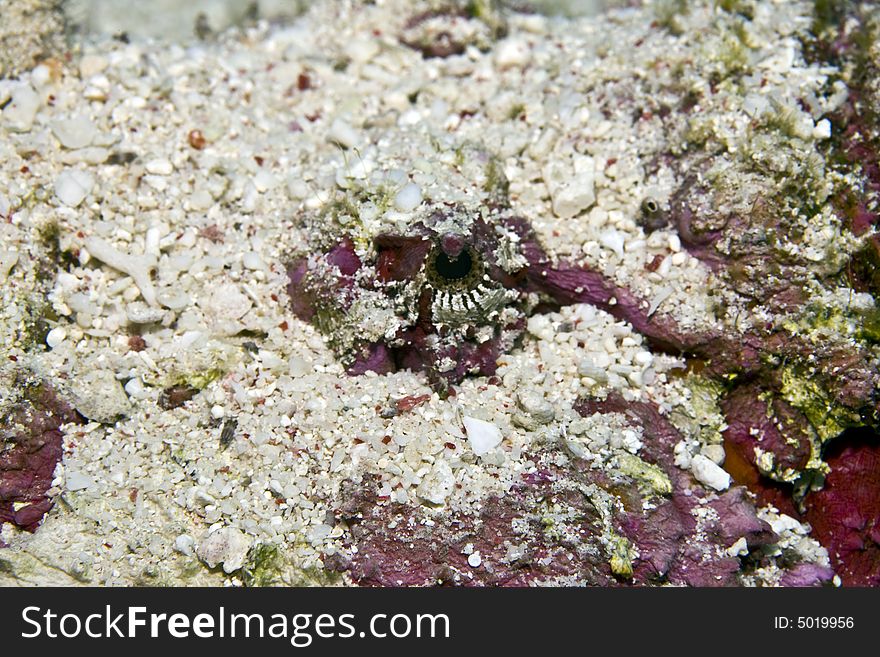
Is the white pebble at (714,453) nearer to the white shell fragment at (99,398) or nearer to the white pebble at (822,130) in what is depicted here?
the white pebble at (822,130)

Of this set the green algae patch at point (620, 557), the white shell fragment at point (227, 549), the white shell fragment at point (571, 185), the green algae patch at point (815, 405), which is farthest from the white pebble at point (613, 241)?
the white shell fragment at point (227, 549)

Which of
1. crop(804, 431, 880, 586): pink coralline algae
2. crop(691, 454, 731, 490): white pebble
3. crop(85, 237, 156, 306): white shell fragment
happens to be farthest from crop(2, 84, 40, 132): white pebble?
crop(804, 431, 880, 586): pink coralline algae

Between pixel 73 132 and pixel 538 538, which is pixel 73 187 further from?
pixel 538 538

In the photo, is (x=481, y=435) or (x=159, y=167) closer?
(x=481, y=435)

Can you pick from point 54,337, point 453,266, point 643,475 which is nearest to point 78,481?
point 54,337

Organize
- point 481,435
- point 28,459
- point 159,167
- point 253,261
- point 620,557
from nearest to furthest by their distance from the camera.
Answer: point 620,557, point 481,435, point 28,459, point 253,261, point 159,167

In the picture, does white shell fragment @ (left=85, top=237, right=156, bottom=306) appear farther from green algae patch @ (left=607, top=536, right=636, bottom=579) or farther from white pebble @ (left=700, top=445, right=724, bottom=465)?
white pebble @ (left=700, top=445, right=724, bottom=465)
